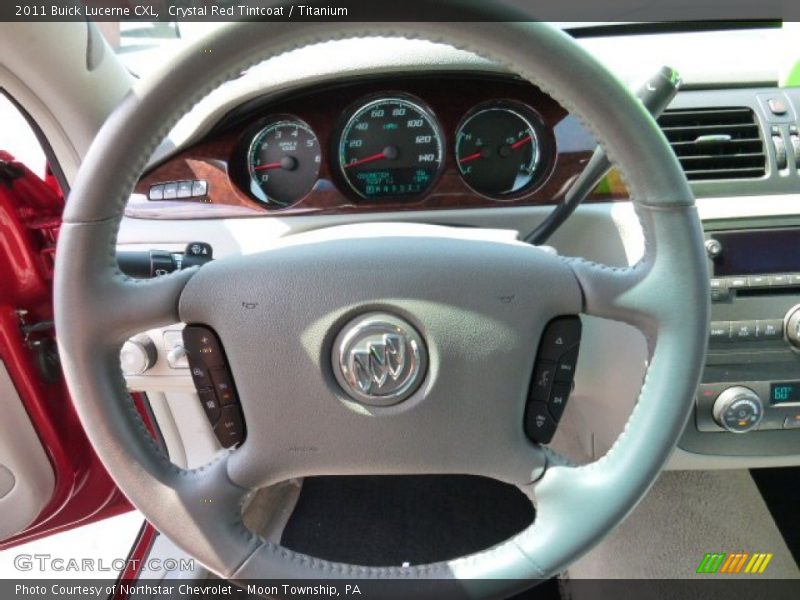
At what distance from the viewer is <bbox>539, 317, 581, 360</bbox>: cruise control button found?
892 mm

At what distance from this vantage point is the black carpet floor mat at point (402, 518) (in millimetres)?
1974

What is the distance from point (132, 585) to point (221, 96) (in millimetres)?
1323

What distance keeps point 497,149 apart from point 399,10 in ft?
2.23

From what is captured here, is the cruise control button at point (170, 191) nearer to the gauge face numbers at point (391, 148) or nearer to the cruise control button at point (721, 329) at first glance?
the gauge face numbers at point (391, 148)

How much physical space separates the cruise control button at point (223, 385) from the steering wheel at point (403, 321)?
2 cm

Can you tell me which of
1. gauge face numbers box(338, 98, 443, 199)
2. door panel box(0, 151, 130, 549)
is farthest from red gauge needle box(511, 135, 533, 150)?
door panel box(0, 151, 130, 549)

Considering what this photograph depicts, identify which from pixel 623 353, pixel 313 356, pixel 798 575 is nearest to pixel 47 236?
pixel 313 356

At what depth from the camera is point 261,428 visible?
0.94m

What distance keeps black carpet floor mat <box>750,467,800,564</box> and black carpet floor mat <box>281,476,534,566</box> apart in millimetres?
671

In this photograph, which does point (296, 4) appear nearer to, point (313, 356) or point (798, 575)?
point (313, 356)

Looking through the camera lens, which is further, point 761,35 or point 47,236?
point 761,35

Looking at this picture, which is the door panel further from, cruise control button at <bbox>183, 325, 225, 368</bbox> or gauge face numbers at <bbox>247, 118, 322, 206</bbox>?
cruise control button at <bbox>183, 325, 225, 368</bbox>

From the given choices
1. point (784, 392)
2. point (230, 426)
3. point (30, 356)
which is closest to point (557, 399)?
point (230, 426)

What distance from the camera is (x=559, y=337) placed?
0.90 meters
